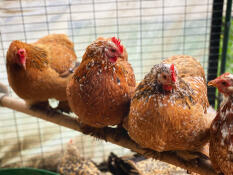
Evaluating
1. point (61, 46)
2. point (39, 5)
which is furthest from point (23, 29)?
point (61, 46)

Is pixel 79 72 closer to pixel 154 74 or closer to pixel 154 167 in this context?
pixel 154 74

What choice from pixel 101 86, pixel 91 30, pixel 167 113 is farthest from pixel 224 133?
pixel 91 30

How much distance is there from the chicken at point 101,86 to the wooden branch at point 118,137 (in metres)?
0.28

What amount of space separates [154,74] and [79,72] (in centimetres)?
50

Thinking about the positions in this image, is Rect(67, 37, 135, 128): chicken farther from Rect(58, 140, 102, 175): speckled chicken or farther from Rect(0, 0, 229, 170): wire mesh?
Rect(0, 0, 229, 170): wire mesh

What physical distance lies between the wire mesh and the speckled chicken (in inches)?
19.4

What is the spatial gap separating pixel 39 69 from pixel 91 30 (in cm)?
110

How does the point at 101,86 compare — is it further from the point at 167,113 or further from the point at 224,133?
the point at 224,133

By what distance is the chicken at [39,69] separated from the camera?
1.87 metres

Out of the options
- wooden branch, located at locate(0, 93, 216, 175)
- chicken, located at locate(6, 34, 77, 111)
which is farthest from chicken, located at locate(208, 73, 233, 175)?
chicken, located at locate(6, 34, 77, 111)

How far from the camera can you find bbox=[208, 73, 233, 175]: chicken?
4.03 ft

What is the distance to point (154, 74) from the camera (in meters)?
1.36

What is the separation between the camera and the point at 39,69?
1.95 m

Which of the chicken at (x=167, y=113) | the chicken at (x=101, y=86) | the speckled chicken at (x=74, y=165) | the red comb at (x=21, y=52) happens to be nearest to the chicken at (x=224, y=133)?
the chicken at (x=167, y=113)
